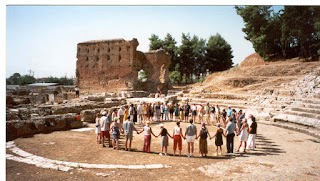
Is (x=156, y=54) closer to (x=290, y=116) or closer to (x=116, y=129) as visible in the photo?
(x=290, y=116)

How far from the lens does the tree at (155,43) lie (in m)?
48.7

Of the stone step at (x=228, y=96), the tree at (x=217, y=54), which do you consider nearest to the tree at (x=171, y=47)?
the tree at (x=217, y=54)

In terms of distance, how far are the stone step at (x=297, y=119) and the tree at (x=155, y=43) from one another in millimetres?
35023

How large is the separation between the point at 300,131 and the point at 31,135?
514 inches

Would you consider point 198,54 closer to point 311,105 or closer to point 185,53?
point 185,53

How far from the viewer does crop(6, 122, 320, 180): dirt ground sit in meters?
6.93

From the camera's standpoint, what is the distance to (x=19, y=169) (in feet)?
23.9

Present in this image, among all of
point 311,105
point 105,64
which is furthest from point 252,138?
point 105,64

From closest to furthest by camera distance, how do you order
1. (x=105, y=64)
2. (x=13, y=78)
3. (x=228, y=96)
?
(x=228, y=96) → (x=13, y=78) → (x=105, y=64)

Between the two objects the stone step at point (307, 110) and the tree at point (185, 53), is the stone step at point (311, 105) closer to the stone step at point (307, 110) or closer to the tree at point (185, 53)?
the stone step at point (307, 110)

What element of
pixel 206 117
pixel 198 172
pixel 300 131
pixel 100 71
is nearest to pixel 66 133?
pixel 198 172

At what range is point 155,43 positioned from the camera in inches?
1919

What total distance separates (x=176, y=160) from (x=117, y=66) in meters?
29.6

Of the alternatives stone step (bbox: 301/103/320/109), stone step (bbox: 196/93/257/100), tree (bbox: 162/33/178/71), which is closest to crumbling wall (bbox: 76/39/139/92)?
tree (bbox: 162/33/178/71)
